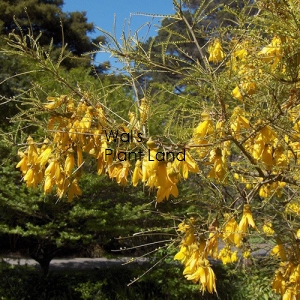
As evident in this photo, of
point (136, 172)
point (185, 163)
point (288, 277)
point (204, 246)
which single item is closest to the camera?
point (185, 163)

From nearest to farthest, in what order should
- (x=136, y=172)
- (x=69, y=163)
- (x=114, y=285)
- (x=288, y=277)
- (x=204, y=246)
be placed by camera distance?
1. (x=136, y=172)
2. (x=69, y=163)
3. (x=204, y=246)
4. (x=288, y=277)
5. (x=114, y=285)

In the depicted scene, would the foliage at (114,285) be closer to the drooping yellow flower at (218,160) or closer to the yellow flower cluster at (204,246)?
the yellow flower cluster at (204,246)

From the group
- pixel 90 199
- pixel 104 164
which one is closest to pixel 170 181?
pixel 104 164

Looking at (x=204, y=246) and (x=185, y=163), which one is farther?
(x=204, y=246)

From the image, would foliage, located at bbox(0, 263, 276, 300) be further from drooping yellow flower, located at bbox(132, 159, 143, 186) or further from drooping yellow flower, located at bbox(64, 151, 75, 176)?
drooping yellow flower, located at bbox(132, 159, 143, 186)

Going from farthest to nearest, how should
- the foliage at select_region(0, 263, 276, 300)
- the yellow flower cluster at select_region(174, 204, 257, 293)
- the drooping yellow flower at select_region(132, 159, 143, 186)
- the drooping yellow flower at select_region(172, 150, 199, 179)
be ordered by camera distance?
the foliage at select_region(0, 263, 276, 300)
the yellow flower cluster at select_region(174, 204, 257, 293)
the drooping yellow flower at select_region(132, 159, 143, 186)
the drooping yellow flower at select_region(172, 150, 199, 179)

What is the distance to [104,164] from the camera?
140 centimetres

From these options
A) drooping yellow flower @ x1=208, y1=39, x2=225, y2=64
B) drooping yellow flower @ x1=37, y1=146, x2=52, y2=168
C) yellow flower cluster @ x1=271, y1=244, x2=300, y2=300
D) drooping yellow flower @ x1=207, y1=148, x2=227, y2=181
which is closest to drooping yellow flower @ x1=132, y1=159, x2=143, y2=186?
drooping yellow flower @ x1=207, y1=148, x2=227, y2=181

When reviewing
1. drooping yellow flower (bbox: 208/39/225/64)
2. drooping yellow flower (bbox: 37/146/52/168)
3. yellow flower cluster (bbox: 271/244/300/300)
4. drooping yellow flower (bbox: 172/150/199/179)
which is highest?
drooping yellow flower (bbox: 208/39/225/64)

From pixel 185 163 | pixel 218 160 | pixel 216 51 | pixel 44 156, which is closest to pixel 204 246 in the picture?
pixel 218 160

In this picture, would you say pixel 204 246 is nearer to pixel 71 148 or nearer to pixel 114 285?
pixel 71 148

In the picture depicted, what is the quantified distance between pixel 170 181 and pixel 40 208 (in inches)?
162

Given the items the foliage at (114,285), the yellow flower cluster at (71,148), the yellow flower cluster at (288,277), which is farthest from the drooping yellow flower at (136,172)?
the foliage at (114,285)

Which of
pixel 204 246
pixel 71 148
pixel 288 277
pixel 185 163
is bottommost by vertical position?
pixel 288 277
